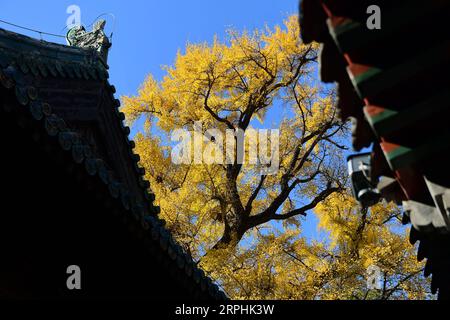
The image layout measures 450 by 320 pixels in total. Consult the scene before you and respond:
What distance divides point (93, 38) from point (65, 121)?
2899mm

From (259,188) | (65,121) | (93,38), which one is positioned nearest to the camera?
(65,121)

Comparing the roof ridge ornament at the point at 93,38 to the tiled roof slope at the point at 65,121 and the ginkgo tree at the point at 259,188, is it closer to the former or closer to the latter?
the tiled roof slope at the point at 65,121

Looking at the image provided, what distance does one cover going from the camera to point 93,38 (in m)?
10.9

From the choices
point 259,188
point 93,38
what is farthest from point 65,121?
point 259,188

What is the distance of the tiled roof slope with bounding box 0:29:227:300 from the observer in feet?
15.7

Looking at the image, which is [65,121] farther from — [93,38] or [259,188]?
[259,188]

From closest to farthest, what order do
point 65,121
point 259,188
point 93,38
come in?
point 65,121 < point 93,38 < point 259,188

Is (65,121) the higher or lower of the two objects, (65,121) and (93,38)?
the lower

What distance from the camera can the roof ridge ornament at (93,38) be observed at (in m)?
10.6

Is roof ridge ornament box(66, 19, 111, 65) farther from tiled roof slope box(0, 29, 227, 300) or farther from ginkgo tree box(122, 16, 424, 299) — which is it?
ginkgo tree box(122, 16, 424, 299)

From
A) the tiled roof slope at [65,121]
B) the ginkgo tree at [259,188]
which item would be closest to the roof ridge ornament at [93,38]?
the tiled roof slope at [65,121]

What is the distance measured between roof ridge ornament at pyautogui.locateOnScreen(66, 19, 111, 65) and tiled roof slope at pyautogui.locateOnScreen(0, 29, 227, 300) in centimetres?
33
